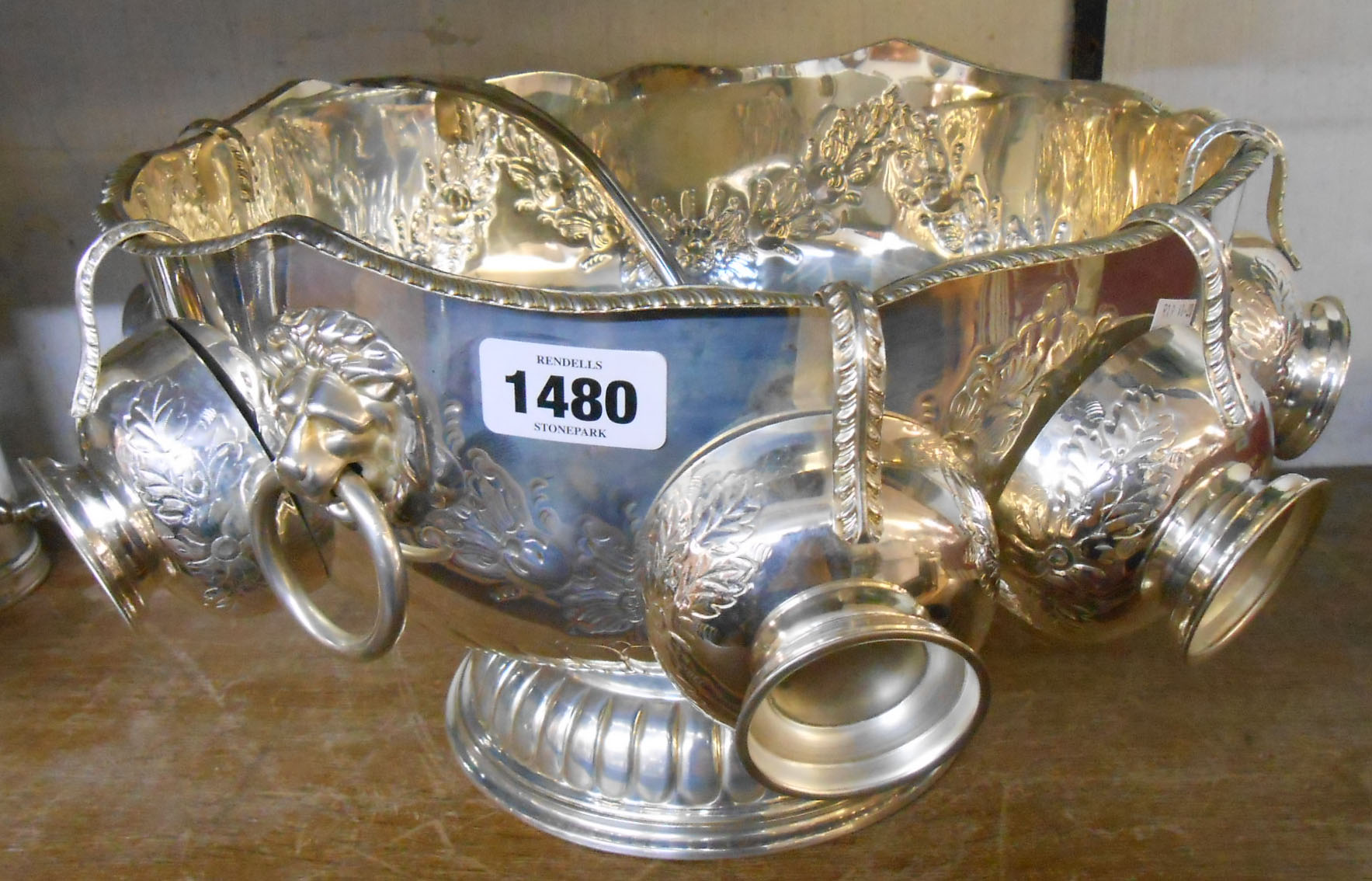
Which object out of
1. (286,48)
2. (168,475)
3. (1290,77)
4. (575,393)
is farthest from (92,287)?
(1290,77)

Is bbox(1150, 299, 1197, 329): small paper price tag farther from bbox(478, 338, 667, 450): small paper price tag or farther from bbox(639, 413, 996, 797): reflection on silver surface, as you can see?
bbox(478, 338, 667, 450): small paper price tag

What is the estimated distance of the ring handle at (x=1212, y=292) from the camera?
418 mm

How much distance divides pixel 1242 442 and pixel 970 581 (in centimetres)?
17

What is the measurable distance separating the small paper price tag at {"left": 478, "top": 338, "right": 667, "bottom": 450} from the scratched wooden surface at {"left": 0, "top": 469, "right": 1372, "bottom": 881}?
259 millimetres

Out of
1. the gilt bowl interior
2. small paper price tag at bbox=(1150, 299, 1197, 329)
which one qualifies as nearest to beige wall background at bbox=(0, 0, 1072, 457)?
the gilt bowl interior

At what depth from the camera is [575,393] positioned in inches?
15.4

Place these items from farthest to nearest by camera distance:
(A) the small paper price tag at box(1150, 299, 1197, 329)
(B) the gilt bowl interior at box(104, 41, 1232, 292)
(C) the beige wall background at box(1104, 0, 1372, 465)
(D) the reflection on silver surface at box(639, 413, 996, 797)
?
(C) the beige wall background at box(1104, 0, 1372, 465) < (B) the gilt bowl interior at box(104, 41, 1232, 292) < (A) the small paper price tag at box(1150, 299, 1197, 329) < (D) the reflection on silver surface at box(639, 413, 996, 797)

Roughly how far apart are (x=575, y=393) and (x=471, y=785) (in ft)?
0.98

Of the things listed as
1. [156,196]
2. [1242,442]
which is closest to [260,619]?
[156,196]

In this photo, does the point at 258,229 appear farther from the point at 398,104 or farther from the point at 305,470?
the point at 398,104

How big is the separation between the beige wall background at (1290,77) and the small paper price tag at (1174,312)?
438 millimetres

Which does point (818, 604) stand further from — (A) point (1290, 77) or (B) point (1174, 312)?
(A) point (1290, 77)

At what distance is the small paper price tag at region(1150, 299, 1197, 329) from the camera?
1.55 feet

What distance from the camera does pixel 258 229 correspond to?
40 centimetres
